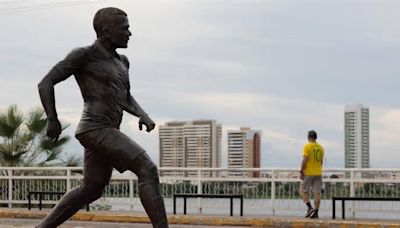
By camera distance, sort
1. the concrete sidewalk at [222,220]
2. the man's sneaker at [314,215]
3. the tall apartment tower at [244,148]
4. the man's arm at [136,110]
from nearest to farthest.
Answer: the man's arm at [136,110]
the concrete sidewalk at [222,220]
the man's sneaker at [314,215]
the tall apartment tower at [244,148]

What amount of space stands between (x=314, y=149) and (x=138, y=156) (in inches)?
365

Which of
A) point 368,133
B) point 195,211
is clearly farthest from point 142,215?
point 368,133

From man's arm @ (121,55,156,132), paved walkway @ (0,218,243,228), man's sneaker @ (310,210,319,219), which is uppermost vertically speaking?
man's arm @ (121,55,156,132)

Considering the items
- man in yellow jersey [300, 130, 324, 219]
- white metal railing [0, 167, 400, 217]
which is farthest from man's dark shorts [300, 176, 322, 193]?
white metal railing [0, 167, 400, 217]

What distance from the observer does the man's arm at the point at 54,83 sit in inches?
246

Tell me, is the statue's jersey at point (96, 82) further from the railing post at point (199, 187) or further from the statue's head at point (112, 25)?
the railing post at point (199, 187)

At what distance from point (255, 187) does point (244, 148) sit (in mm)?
7287

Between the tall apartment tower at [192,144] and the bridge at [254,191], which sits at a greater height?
the tall apartment tower at [192,144]

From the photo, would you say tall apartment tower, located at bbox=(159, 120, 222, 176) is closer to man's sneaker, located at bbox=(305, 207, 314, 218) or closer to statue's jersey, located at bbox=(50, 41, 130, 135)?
man's sneaker, located at bbox=(305, 207, 314, 218)

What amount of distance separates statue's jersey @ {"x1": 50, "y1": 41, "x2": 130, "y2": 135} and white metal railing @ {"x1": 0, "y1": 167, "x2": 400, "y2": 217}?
10.5m

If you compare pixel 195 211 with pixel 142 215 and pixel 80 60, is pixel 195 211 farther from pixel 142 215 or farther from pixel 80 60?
pixel 80 60

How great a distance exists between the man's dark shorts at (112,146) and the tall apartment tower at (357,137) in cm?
1514

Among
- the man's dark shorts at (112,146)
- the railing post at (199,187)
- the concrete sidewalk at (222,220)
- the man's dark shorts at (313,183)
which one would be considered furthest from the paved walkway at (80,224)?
the man's dark shorts at (112,146)

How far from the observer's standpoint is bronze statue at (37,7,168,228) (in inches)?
250
